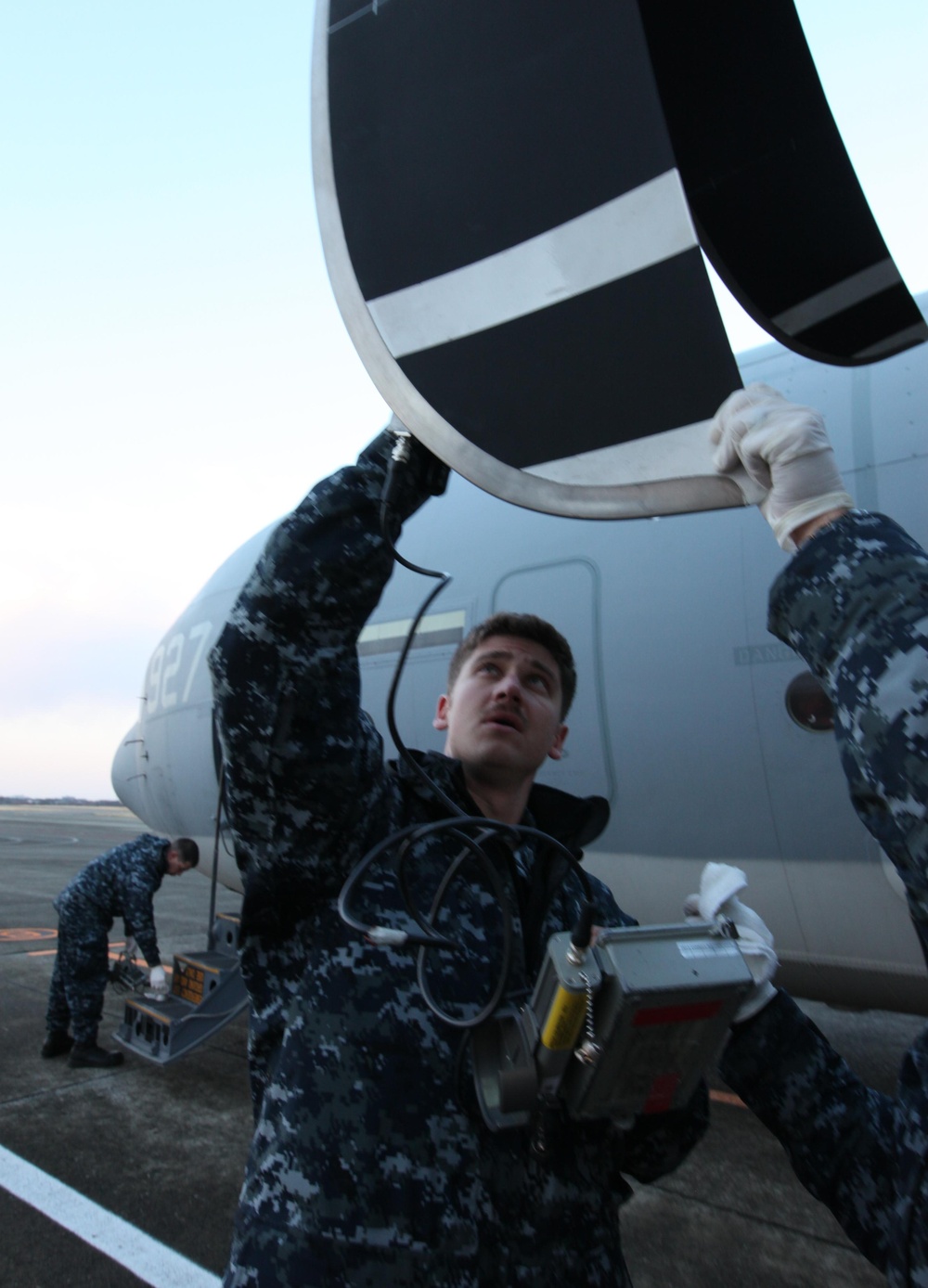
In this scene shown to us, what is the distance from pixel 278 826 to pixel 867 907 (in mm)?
2980

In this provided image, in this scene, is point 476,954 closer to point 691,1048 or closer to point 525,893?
point 525,893

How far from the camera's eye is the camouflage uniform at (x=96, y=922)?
20.2ft

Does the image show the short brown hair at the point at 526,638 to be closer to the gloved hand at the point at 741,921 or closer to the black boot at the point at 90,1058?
the gloved hand at the point at 741,921

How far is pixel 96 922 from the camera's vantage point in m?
6.38

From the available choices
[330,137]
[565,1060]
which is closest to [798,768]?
[565,1060]

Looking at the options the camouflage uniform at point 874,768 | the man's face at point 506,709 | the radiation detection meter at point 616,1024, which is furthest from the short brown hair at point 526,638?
the camouflage uniform at point 874,768

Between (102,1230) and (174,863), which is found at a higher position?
(174,863)

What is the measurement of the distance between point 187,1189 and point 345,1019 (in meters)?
3.66

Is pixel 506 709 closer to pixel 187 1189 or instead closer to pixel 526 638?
pixel 526 638

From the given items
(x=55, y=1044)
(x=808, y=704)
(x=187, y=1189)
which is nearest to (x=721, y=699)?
(x=808, y=704)

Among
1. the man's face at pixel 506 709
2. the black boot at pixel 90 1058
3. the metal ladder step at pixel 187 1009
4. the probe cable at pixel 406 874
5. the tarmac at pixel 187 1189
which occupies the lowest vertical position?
the tarmac at pixel 187 1189

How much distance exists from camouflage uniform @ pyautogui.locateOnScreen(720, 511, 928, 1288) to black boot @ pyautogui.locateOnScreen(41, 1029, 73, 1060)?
623 cm

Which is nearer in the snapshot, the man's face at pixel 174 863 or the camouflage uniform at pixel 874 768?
the camouflage uniform at pixel 874 768

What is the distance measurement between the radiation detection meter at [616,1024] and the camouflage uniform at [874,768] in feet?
1.02
